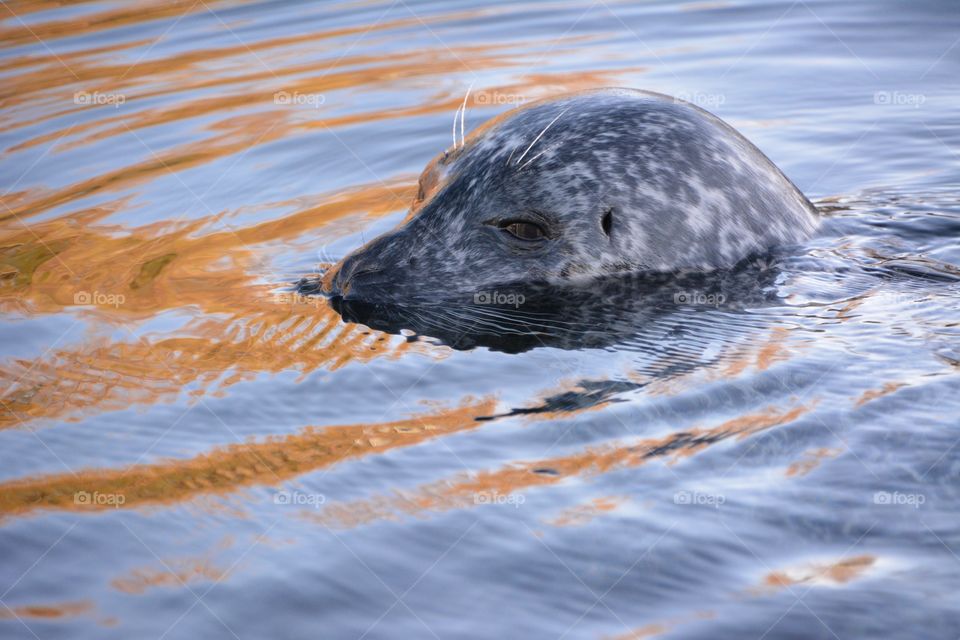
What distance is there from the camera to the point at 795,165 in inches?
268

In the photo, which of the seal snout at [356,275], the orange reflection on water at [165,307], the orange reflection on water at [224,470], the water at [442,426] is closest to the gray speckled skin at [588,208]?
the seal snout at [356,275]

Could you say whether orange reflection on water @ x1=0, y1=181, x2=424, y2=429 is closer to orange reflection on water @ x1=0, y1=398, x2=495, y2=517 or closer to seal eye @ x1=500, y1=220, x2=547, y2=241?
orange reflection on water @ x1=0, y1=398, x2=495, y2=517

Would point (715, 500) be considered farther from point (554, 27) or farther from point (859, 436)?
point (554, 27)

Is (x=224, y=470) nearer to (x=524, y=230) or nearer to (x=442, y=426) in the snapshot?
(x=442, y=426)

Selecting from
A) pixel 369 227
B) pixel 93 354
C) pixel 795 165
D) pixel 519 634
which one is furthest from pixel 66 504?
pixel 795 165

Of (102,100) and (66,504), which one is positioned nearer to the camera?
(66,504)

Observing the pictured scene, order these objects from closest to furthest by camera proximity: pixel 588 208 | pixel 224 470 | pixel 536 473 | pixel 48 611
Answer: pixel 48 611
pixel 536 473
pixel 224 470
pixel 588 208

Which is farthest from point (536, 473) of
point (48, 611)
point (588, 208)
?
point (588, 208)

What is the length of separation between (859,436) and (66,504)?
7.67 ft

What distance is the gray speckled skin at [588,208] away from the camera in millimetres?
5035

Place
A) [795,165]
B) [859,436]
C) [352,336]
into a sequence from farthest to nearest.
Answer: [795,165] → [352,336] → [859,436]

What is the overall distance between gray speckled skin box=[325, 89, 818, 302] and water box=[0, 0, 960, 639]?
31 centimetres

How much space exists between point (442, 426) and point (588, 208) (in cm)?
155

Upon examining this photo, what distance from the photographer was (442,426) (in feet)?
12.6
